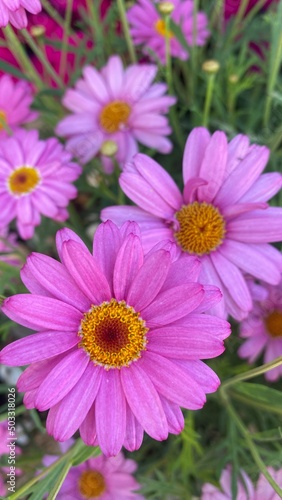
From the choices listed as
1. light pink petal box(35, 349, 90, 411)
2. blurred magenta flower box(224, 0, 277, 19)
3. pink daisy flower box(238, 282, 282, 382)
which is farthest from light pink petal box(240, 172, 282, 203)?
blurred magenta flower box(224, 0, 277, 19)

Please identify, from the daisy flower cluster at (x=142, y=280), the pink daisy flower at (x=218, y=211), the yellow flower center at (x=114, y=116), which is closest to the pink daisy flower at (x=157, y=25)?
the daisy flower cluster at (x=142, y=280)

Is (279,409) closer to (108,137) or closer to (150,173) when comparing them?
(150,173)

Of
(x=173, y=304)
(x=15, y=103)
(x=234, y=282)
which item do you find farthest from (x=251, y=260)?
(x=15, y=103)

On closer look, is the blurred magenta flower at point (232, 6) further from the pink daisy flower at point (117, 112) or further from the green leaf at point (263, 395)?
the green leaf at point (263, 395)

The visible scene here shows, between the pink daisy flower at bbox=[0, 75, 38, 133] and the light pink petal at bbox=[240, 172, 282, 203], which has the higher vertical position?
the light pink petal at bbox=[240, 172, 282, 203]

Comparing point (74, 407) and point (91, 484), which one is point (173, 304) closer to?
point (74, 407)

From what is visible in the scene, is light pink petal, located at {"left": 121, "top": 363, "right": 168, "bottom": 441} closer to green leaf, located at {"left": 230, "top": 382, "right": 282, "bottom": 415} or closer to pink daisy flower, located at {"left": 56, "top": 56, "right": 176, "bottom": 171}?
green leaf, located at {"left": 230, "top": 382, "right": 282, "bottom": 415}
